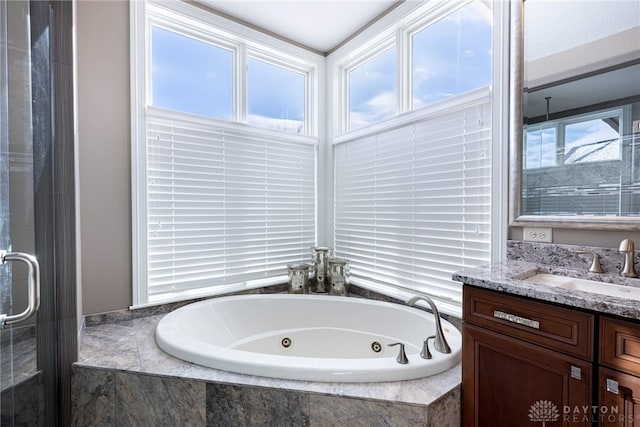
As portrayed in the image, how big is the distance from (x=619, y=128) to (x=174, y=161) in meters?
2.57

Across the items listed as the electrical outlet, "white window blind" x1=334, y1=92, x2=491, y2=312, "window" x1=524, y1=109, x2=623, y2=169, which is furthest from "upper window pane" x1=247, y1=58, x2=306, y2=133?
the electrical outlet

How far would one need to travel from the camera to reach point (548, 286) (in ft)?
3.73

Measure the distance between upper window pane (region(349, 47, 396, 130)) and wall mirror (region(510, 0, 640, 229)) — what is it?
0.99 m

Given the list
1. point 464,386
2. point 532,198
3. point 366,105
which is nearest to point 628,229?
point 532,198

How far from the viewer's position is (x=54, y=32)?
140cm

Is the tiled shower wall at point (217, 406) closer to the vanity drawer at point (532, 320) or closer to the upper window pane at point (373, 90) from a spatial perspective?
the vanity drawer at point (532, 320)

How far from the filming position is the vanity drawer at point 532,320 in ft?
3.22

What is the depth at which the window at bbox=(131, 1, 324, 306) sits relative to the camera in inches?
86.4

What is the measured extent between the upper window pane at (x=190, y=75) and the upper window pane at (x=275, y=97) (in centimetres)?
20

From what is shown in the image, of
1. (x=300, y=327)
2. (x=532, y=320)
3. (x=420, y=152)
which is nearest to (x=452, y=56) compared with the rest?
(x=420, y=152)

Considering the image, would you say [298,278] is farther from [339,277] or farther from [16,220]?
[16,220]

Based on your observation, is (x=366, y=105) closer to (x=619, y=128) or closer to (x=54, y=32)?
(x=619, y=128)

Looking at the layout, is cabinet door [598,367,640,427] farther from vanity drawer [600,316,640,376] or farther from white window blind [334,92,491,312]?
white window blind [334,92,491,312]

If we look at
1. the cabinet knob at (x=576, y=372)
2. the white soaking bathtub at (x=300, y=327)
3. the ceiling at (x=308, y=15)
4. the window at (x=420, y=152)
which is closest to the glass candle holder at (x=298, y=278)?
the white soaking bathtub at (x=300, y=327)
